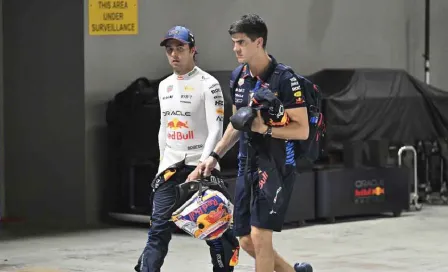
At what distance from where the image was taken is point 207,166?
7.62 m

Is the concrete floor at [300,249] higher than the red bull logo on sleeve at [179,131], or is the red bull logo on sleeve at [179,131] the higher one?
the red bull logo on sleeve at [179,131]

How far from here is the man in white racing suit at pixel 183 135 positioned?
797 centimetres

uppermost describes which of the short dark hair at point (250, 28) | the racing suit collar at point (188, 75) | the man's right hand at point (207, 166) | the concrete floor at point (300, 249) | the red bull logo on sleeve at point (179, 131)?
the short dark hair at point (250, 28)

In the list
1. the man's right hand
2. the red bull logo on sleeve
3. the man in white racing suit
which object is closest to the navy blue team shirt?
the man's right hand

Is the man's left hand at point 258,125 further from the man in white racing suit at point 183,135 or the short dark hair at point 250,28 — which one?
the man in white racing suit at point 183,135

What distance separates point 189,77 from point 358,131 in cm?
642

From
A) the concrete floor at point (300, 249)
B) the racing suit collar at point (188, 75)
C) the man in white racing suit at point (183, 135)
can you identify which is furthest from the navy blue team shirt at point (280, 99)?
the concrete floor at point (300, 249)

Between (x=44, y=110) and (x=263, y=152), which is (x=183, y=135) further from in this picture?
(x=44, y=110)

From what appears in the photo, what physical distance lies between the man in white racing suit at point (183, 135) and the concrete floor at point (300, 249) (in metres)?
1.84

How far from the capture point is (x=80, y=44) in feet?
44.1

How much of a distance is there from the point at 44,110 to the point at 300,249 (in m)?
4.41

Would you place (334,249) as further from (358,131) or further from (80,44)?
(80,44)

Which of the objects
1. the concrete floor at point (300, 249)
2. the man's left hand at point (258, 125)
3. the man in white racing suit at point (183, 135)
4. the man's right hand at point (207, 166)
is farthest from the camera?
the concrete floor at point (300, 249)

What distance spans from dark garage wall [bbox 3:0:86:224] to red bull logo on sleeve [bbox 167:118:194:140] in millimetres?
5497
